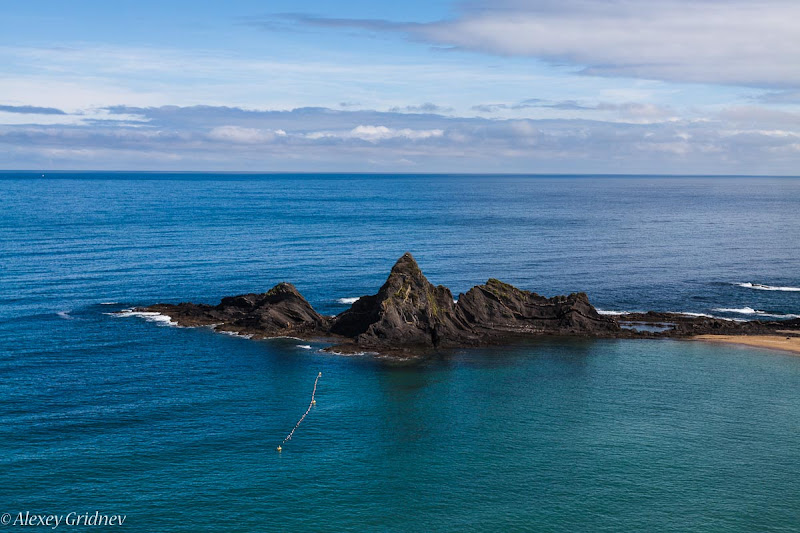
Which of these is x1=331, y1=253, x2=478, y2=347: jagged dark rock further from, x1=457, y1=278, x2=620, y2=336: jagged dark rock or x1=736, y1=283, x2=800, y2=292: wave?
x1=736, y1=283, x2=800, y2=292: wave

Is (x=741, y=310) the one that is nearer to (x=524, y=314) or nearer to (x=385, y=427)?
(x=524, y=314)

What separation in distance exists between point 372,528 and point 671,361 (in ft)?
155

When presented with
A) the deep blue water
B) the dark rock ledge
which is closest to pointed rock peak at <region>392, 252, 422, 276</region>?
the dark rock ledge

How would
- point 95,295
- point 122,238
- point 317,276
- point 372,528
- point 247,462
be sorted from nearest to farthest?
point 372,528, point 247,462, point 95,295, point 317,276, point 122,238

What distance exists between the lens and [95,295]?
10600 cm

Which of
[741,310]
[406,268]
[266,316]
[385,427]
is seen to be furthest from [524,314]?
[385,427]

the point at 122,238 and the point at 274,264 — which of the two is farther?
the point at 122,238

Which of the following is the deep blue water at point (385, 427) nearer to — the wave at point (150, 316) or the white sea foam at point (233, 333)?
the white sea foam at point (233, 333)

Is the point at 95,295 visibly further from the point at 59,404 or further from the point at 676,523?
the point at 676,523

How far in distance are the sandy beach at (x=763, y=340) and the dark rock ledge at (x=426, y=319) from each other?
6.12 ft

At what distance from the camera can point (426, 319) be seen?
8731cm

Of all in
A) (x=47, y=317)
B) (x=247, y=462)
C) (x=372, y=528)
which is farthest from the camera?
(x=47, y=317)

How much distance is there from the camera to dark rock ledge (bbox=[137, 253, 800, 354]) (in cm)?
8638

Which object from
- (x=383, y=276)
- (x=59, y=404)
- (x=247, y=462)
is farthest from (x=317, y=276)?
(x=247, y=462)
